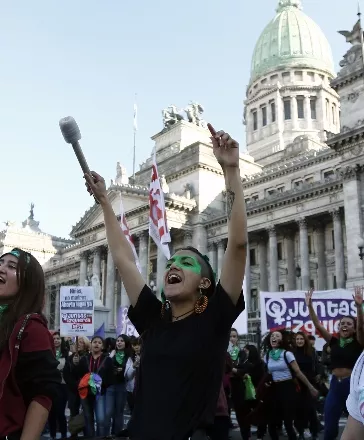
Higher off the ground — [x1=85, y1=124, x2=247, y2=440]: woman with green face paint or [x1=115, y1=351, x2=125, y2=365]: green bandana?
[x1=85, y1=124, x2=247, y2=440]: woman with green face paint

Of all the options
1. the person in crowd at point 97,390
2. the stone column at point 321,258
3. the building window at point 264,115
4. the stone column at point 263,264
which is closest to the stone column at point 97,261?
the stone column at point 263,264

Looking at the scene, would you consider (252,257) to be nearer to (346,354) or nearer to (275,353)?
(275,353)

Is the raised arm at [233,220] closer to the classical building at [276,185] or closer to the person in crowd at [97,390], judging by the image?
the person in crowd at [97,390]

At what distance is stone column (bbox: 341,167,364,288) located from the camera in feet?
99.9

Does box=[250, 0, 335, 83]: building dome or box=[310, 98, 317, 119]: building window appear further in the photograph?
box=[250, 0, 335, 83]: building dome

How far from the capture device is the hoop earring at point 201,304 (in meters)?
3.34

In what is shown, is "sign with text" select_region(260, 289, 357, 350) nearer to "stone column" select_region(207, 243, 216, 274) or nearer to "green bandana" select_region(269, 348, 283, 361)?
"green bandana" select_region(269, 348, 283, 361)

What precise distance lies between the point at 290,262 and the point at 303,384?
3396cm

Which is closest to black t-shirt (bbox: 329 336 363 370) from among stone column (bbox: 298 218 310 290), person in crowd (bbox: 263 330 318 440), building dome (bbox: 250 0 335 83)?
person in crowd (bbox: 263 330 318 440)

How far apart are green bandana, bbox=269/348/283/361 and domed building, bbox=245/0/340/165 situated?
170 ft

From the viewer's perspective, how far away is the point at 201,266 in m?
3.48

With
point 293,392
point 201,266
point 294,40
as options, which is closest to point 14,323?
point 201,266

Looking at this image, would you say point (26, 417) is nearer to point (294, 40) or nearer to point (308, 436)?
point (308, 436)

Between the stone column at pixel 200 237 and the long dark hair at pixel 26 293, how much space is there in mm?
43867
